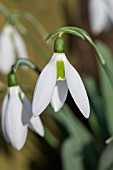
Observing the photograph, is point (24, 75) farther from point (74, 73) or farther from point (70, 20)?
point (74, 73)

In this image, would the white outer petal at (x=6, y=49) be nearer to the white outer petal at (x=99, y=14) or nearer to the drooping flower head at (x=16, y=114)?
the white outer petal at (x=99, y=14)

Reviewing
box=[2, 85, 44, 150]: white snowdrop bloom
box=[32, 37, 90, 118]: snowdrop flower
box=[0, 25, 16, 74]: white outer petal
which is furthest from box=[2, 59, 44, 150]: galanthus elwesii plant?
box=[0, 25, 16, 74]: white outer petal

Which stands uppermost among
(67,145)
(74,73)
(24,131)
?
(74,73)

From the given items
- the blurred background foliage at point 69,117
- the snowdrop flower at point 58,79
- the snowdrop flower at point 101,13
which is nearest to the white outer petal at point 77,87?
the snowdrop flower at point 58,79

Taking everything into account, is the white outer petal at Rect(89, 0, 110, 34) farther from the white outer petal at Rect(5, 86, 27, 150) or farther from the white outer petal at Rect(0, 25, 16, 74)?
the white outer petal at Rect(5, 86, 27, 150)

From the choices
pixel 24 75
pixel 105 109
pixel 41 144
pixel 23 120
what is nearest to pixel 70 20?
pixel 24 75

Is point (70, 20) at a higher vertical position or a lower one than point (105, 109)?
higher

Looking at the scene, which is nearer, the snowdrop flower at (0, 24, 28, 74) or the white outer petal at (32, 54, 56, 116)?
the white outer petal at (32, 54, 56, 116)

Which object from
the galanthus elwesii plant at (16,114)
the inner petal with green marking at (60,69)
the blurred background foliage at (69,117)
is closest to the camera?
the inner petal with green marking at (60,69)
